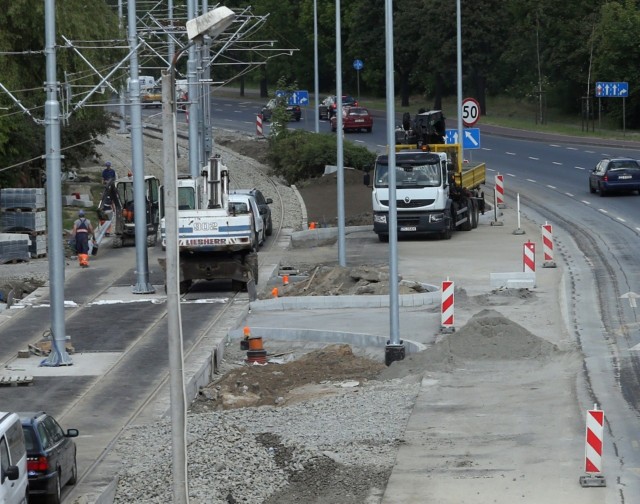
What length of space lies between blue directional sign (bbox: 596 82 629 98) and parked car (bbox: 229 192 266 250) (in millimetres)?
39582

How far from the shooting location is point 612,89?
78250mm

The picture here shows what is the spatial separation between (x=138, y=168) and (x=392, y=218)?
10905 millimetres

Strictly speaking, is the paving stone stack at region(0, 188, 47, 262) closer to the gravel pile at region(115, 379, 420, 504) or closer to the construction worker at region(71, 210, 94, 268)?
the construction worker at region(71, 210, 94, 268)

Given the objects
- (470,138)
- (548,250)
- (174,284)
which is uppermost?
(470,138)

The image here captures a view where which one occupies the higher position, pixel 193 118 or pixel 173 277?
pixel 193 118

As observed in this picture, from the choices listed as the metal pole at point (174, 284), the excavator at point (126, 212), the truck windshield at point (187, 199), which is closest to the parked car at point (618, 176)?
the excavator at point (126, 212)

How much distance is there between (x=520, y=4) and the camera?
88250 mm

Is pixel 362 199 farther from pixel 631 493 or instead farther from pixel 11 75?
pixel 631 493

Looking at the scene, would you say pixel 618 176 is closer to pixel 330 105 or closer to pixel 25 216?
pixel 25 216

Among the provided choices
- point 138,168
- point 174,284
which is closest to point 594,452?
point 174,284

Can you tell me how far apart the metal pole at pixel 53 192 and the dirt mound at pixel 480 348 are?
6546 mm

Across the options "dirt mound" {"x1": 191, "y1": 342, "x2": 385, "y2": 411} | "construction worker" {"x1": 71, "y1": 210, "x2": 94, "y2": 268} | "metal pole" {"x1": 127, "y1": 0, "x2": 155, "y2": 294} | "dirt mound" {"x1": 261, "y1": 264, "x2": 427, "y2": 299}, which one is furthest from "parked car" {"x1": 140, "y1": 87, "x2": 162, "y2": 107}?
"dirt mound" {"x1": 191, "y1": 342, "x2": 385, "y2": 411}

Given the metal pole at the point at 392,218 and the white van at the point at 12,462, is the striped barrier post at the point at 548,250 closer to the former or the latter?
the metal pole at the point at 392,218

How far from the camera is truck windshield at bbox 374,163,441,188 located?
4150 cm
